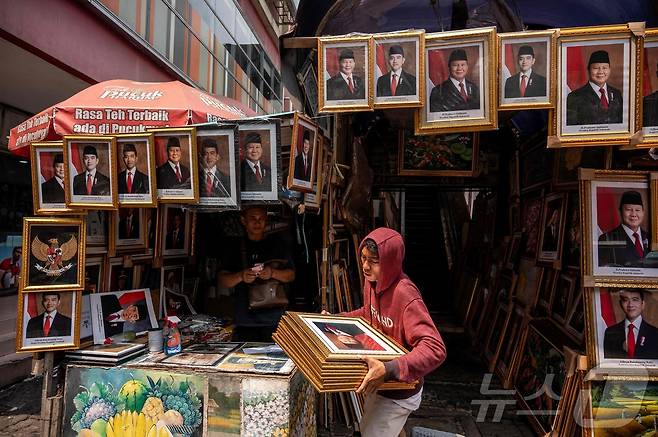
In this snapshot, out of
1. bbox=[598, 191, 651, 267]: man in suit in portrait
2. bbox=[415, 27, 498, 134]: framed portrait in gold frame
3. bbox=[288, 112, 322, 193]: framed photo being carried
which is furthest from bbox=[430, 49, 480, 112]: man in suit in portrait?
bbox=[598, 191, 651, 267]: man in suit in portrait

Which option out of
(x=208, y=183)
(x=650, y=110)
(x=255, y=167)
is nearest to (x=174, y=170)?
(x=208, y=183)

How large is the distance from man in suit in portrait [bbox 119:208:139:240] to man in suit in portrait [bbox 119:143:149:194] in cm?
67

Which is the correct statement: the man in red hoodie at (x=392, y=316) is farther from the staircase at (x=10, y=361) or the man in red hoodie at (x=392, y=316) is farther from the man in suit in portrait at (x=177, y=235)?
the staircase at (x=10, y=361)

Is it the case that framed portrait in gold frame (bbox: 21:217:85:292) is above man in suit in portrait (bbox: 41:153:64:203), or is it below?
below

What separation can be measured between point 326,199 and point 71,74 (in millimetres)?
5258

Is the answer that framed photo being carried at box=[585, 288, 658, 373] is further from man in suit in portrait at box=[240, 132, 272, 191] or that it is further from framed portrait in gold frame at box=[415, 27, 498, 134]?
man in suit in portrait at box=[240, 132, 272, 191]

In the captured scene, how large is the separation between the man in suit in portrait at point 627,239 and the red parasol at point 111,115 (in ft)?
10.9

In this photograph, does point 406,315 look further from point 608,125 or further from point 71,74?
point 71,74

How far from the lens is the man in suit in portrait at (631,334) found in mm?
3027

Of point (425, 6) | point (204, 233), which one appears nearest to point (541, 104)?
point (425, 6)

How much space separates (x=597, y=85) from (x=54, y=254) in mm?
4006

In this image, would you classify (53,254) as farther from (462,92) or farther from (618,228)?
(618,228)

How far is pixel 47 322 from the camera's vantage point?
2.98m

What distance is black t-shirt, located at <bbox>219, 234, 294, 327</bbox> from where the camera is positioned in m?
3.85
